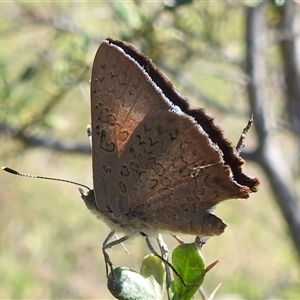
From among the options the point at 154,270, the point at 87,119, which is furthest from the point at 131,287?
the point at 87,119

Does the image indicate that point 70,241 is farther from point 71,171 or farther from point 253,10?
point 253,10

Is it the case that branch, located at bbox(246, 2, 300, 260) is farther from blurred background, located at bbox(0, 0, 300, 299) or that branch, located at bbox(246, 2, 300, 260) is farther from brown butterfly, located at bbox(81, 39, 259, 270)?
brown butterfly, located at bbox(81, 39, 259, 270)

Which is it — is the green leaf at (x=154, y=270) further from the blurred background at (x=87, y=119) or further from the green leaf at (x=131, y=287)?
the blurred background at (x=87, y=119)

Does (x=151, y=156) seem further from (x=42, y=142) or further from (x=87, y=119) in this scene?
(x=87, y=119)

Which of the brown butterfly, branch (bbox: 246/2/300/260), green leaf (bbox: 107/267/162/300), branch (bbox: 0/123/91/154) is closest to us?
green leaf (bbox: 107/267/162/300)

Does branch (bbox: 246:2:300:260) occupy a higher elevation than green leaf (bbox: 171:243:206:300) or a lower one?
higher

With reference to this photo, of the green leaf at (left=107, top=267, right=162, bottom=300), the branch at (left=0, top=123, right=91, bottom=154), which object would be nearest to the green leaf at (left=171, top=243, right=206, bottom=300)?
the green leaf at (left=107, top=267, right=162, bottom=300)
